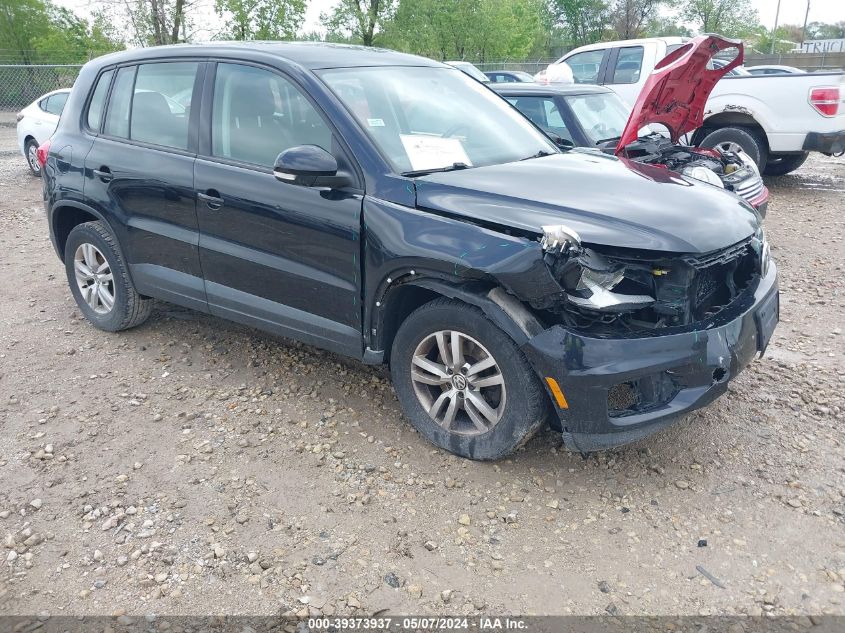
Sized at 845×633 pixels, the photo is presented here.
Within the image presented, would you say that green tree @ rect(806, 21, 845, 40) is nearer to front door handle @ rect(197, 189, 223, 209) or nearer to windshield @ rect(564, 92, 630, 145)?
windshield @ rect(564, 92, 630, 145)

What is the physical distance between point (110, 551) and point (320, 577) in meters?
0.89

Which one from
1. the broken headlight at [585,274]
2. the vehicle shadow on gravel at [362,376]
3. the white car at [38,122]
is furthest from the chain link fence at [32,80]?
the broken headlight at [585,274]

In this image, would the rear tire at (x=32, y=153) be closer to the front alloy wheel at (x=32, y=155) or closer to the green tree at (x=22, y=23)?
the front alloy wheel at (x=32, y=155)

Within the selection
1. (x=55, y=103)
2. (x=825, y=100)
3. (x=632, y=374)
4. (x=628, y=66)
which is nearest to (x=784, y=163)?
(x=825, y=100)

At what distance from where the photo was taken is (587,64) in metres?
11.0

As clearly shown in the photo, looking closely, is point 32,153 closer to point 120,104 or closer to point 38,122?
point 38,122

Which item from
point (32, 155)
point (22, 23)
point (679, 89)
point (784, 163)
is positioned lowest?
point (784, 163)

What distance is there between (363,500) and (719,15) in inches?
2457

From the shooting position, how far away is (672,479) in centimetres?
323

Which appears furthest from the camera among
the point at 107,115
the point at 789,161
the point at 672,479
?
the point at 789,161

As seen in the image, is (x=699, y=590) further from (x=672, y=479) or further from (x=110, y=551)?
(x=110, y=551)

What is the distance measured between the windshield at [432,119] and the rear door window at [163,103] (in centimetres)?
100

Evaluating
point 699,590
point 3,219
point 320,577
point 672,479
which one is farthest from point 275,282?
point 3,219

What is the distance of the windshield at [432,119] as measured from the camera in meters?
3.52
